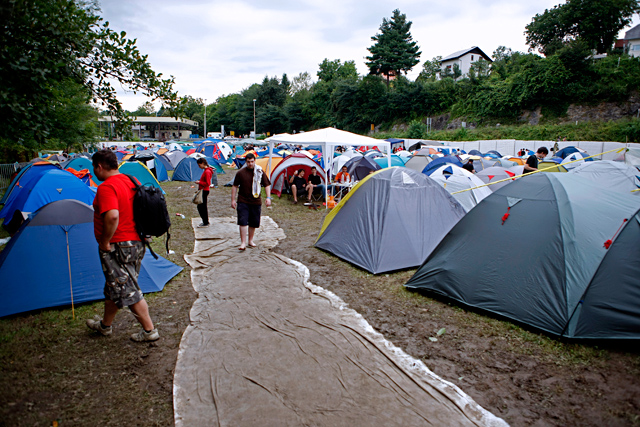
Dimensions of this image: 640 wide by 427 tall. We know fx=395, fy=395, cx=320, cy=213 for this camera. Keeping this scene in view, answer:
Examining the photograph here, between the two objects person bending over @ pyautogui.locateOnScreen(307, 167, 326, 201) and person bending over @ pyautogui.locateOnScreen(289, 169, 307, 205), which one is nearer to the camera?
person bending over @ pyautogui.locateOnScreen(307, 167, 326, 201)

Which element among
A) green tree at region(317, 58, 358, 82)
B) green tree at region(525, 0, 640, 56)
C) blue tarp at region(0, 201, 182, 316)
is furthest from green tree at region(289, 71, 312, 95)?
blue tarp at region(0, 201, 182, 316)

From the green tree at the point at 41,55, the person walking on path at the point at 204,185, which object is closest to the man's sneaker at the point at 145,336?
the green tree at the point at 41,55

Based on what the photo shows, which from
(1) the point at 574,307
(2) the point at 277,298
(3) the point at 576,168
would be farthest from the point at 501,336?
(3) the point at 576,168

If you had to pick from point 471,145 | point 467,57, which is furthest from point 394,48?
point 471,145

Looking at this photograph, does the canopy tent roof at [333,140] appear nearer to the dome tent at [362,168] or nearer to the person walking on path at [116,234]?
the dome tent at [362,168]

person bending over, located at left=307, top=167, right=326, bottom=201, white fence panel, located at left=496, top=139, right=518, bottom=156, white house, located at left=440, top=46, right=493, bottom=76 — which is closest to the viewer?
person bending over, located at left=307, top=167, right=326, bottom=201

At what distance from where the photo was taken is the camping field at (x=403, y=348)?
2.91 m

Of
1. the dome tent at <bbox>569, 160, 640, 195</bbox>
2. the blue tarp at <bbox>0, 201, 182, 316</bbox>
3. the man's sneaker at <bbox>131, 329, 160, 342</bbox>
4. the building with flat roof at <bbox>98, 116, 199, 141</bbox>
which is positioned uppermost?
the building with flat roof at <bbox>98, 116, 199, 141</bbox>

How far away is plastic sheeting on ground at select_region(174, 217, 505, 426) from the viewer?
288 centimetres

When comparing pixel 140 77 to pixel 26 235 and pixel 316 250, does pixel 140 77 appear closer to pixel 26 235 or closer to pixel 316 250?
pixel 26 235

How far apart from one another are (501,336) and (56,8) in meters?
4.90

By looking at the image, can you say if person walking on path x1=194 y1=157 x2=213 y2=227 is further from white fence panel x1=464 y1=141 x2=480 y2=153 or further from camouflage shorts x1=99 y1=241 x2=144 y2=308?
white fence panel x1=464 y1=141 x2=480 y2=153

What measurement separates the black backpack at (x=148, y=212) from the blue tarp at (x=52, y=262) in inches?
57.5

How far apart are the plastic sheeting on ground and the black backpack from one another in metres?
1.18
